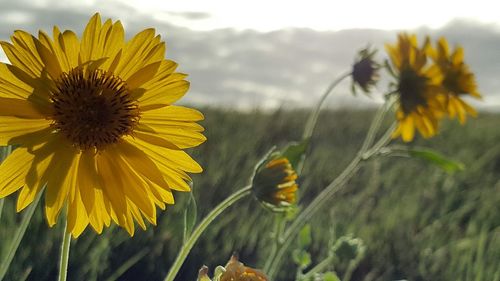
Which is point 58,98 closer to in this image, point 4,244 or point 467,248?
point 4,244

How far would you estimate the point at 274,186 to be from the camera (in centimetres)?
160

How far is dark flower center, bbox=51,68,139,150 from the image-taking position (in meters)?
1.42

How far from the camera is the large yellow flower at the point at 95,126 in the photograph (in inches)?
52.0

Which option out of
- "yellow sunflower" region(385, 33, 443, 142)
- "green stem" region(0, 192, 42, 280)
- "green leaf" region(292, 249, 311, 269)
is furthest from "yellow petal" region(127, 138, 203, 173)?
"yellow sunflower" region(385, 33, 443, 142)

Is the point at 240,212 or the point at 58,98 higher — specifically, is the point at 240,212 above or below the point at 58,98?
below

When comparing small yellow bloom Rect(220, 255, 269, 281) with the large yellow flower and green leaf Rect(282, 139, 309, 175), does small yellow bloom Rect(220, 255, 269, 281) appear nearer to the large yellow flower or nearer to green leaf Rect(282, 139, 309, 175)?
the large yellow flower

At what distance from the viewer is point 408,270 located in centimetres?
288

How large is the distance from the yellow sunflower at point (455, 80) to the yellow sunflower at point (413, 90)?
0.12 meters

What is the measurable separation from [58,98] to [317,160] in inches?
116

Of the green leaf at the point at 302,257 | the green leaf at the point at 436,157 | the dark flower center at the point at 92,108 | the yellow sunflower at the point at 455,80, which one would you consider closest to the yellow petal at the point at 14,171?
the dark flower center at the point at 92,108

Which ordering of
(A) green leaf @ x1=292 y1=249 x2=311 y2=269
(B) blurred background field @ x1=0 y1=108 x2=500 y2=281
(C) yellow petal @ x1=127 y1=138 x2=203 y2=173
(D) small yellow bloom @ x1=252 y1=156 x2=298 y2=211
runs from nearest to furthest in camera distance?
1. (C) yellow petal @ x1=127 y1=138 x2=203 y2=173
2. (D) small yellow bloom @ x1=252 y1=156 x2=298 y2=211
3. (A) green leaf @ x1=292 y1=249 x2=311 y2=269
4. (B) blurred background field @ x1=0 y1=108 x2=500 y2=281

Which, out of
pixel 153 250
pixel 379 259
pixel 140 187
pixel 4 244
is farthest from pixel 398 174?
pixel 140 187

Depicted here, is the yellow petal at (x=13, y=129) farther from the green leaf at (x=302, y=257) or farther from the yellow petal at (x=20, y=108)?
the green leaf at (x=302, y=257)

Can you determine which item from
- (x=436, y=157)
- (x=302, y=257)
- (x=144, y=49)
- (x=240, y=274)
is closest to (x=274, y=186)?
(x=240, y=274)
